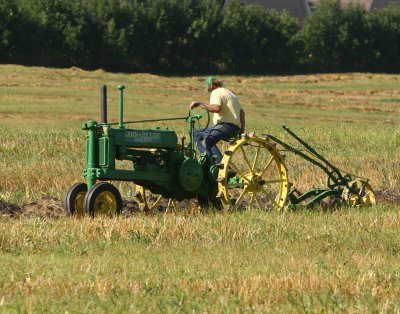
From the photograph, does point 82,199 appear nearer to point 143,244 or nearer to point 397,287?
point 143,244

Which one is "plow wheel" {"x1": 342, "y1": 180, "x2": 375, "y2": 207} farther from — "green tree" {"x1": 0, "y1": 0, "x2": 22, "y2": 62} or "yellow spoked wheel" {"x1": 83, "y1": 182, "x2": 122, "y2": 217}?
"green tree" {"x1": 0, "y1": 0, "x2": 22, "y2": 62}

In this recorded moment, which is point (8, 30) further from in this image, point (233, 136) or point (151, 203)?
point (233, 136)

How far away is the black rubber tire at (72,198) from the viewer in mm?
13242

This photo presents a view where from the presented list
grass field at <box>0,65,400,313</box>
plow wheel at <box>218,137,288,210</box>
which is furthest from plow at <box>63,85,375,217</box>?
grass field at <box>0,65,400,313</box>

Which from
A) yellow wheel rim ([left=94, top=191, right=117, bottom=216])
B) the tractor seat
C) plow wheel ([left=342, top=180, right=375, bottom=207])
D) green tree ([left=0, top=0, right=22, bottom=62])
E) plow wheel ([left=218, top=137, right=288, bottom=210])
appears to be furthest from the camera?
green tree ([left=0, top=0, right=22, bottom=62])

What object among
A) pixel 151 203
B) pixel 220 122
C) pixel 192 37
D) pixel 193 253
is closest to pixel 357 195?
pixel 220 122

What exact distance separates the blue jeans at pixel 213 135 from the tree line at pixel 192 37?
40.2 meters

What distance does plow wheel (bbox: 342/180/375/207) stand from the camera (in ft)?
48.5

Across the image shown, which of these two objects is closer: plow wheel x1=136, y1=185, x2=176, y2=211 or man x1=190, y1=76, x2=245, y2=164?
man x1=190, y1=76, x2=245, y2=164

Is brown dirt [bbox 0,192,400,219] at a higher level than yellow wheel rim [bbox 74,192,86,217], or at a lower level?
lower

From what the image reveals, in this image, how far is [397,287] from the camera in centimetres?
845

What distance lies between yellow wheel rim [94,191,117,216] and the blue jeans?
5.85 ft

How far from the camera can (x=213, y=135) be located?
→ 564 inches

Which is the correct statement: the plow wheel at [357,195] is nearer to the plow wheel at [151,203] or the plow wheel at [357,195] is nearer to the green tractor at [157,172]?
the green tractor at [157,172]
